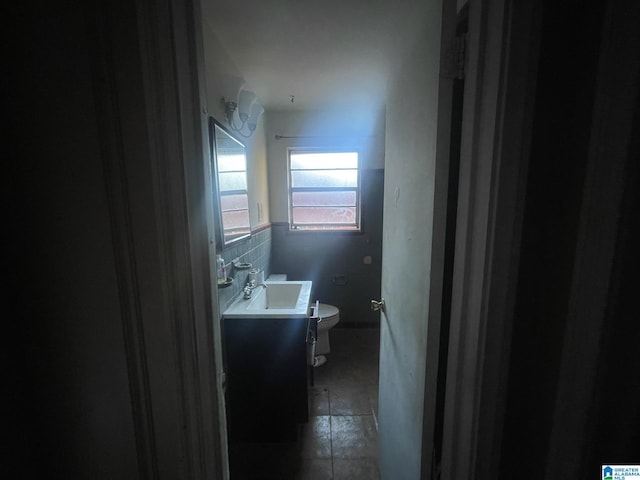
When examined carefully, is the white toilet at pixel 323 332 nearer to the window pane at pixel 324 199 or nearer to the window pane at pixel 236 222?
the window pane at pixel 236 222

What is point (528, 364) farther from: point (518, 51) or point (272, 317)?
point (272, 317)

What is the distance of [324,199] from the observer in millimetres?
3102

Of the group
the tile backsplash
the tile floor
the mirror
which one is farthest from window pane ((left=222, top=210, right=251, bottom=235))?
the tile floor

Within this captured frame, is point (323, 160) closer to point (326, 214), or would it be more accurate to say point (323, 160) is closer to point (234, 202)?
point (326, 214)

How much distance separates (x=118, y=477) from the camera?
60 centimetres

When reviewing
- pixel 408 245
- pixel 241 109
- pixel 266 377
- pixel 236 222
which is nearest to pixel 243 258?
pixel 236 222

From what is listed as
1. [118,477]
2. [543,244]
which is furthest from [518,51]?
[118,477]

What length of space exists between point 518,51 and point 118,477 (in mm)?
1351

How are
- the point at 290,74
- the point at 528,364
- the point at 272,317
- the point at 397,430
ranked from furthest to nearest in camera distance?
the point at 290,74 < the point at 272,317 < the point at 397,430 < the point at 528,364

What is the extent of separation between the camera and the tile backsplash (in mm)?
1604

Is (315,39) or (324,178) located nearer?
(315,39)

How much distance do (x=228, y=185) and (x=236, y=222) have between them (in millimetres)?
281

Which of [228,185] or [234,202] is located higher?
[228,185]

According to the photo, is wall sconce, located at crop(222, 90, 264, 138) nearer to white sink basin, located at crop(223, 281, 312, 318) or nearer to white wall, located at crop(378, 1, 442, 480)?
white wall, located at crop(378, 1, 442, 480)
